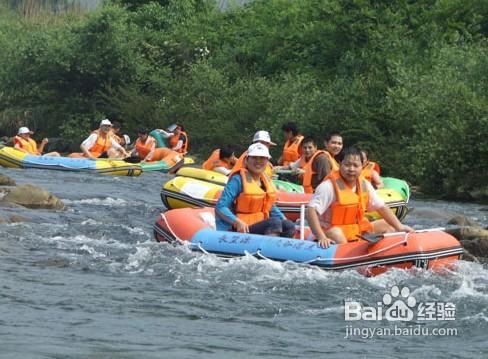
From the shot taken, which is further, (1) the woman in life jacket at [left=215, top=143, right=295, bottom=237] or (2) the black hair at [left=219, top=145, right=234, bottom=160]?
(2) the black hair at [left=219, top=145, right=234, bottom=160]

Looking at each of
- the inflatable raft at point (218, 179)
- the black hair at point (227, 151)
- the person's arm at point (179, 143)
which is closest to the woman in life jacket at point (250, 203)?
the inflatable raft at point (218, 179)

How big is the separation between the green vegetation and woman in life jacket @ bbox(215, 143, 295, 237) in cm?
998

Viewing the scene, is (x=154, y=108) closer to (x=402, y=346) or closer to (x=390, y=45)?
(x=390, y=45)

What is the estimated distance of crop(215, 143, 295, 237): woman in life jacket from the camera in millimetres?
11234

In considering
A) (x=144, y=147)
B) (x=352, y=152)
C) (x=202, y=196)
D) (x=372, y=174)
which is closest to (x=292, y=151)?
(x=202, y=196)

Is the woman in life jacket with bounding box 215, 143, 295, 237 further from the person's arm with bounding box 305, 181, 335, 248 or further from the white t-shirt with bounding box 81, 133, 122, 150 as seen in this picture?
the white t-shirt with bounding box 81, 133, 122, 150

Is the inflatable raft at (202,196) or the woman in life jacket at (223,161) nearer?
the inflatable raft at (202,196)

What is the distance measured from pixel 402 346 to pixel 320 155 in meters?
5.94

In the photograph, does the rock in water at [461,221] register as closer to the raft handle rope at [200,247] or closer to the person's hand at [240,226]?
the person's hand at [240,226]

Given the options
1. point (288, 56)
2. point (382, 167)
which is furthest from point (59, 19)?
point (382, 167)

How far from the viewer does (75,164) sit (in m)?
22.8

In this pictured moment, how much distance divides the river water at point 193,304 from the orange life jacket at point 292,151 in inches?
215

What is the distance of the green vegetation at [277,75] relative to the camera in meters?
22.2

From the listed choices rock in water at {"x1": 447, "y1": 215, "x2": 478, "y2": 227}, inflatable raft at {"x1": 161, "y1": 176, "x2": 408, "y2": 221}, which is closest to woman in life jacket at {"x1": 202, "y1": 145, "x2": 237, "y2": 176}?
inflatable raft at {"x1": 161, "y1": 176, "x2": 408, "y2": 221}
